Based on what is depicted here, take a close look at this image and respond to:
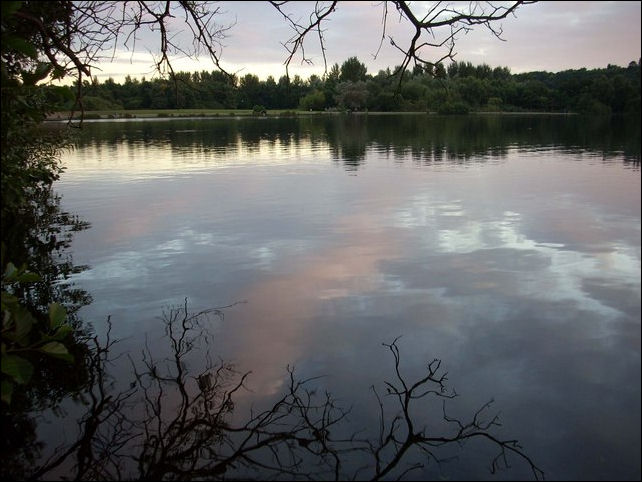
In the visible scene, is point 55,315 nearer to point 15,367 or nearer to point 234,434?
point 15,367

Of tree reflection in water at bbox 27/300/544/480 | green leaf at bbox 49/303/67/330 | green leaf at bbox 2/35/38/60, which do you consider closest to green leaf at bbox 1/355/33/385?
green leaf at bbox 49/303/67/330

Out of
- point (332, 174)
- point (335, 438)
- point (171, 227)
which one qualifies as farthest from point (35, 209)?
point (335, 438)

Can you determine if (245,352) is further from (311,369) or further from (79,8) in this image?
(79,8)

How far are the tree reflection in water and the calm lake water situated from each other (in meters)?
0.21

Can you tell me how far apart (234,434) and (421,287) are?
540 cm

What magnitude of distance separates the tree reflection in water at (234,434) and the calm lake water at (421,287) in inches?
8.4

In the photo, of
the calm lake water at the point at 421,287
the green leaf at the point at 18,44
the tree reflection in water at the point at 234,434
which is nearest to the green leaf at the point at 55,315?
the tree reflection in water at the point at 234,434

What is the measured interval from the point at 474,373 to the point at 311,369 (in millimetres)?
1999

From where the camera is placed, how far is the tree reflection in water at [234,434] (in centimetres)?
532

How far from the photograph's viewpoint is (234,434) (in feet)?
19.2

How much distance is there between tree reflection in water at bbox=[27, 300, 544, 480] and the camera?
532 cm

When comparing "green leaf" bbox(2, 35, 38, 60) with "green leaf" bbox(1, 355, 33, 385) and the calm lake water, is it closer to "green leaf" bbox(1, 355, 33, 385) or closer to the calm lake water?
"green leaf" bbox(1, 355, 33, 385)

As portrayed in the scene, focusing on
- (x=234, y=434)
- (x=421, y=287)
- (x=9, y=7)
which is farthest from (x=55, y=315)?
(x=421, y=287)

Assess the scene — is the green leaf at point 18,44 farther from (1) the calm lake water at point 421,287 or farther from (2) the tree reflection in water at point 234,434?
(1) the calm lake water at point 421,287
